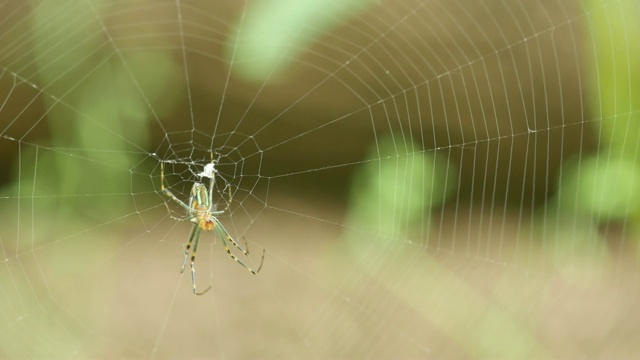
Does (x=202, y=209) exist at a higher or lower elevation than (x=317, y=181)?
lower

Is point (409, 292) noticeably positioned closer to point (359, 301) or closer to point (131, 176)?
point (359, 301)

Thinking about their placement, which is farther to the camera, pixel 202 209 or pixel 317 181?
pixel 317 181

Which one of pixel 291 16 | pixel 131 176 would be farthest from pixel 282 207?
pixel 291 16

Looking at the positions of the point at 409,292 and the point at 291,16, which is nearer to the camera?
the point at 291,16

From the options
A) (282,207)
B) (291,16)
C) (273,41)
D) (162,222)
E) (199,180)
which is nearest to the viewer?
(291,16)

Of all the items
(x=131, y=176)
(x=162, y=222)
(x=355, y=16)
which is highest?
(x=355, y=16)

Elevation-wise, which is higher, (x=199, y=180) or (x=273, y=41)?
(x=273, y=41)

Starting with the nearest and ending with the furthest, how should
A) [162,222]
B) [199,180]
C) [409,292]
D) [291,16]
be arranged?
[291,16]
[199,180]
[409,292]
[162,222]
